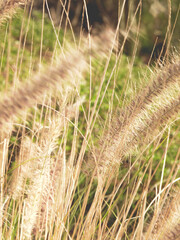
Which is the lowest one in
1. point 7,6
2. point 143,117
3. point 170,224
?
point 170,224

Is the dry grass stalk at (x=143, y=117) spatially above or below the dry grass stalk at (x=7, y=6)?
below

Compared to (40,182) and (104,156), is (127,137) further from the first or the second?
(40,182)

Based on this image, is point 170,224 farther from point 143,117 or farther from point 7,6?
point 7,6

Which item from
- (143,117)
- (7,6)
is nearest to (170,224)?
(143,117)

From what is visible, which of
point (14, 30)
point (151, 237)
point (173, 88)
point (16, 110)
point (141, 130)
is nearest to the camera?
point (16, 110)

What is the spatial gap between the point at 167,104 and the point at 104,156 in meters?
0.19

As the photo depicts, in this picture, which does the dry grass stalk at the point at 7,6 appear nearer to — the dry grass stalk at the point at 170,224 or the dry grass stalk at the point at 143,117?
the dry grass stalk at the point at 143,117

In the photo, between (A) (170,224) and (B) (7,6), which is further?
(A) (170,224)

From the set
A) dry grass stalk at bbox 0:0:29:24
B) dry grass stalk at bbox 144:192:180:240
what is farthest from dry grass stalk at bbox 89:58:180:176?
dry grass stalk at bbox 0:0:29:24

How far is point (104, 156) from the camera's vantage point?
2.72 ft

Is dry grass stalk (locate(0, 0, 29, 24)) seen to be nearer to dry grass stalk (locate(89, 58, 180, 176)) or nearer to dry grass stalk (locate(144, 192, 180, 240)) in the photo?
dry grass stalk (locate(89, 58, 180, 176))

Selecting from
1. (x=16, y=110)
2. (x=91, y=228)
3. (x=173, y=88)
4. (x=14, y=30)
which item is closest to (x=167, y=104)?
(x=173, y=88)

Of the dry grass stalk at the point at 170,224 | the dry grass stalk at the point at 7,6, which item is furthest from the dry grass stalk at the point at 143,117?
the dry grass stalk at the point at 7,6

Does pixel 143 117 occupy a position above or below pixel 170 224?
above
